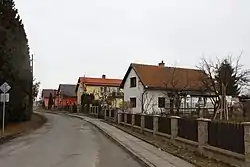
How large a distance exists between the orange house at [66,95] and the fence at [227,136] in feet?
295

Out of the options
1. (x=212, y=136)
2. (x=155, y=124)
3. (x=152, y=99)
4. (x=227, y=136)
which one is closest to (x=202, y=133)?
(x=212, y=136)

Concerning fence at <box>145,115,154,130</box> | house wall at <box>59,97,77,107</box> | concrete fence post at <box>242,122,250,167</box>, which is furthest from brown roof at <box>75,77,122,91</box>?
concrete fence post at <box>242,122,250,167</box>

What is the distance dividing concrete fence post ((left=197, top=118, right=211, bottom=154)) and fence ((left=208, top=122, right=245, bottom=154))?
0.28 metres

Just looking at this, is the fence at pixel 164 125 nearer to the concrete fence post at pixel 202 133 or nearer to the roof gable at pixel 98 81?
the concrete fence post at pixel 202 133

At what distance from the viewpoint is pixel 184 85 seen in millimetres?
49062

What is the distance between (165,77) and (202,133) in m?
37.4

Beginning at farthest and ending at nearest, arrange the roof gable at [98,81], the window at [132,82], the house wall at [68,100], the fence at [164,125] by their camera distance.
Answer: the house wall at [68,100] < the roof gable at [98,81] < the window at [132,82] < the fence at [164,125]

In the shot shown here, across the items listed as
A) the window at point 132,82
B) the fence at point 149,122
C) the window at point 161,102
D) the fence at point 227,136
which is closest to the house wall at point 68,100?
the window at point 132,82

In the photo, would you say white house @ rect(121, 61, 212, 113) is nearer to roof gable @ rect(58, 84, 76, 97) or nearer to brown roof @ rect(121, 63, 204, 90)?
brown roof @ rect(121, 63, 204, 90)

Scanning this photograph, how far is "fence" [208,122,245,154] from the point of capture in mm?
10719

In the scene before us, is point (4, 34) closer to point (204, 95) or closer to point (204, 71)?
point (204, 71)

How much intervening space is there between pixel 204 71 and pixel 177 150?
25455 millimetres

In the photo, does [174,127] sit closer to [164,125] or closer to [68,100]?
[164,125]

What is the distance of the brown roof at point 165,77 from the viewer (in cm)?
4797
